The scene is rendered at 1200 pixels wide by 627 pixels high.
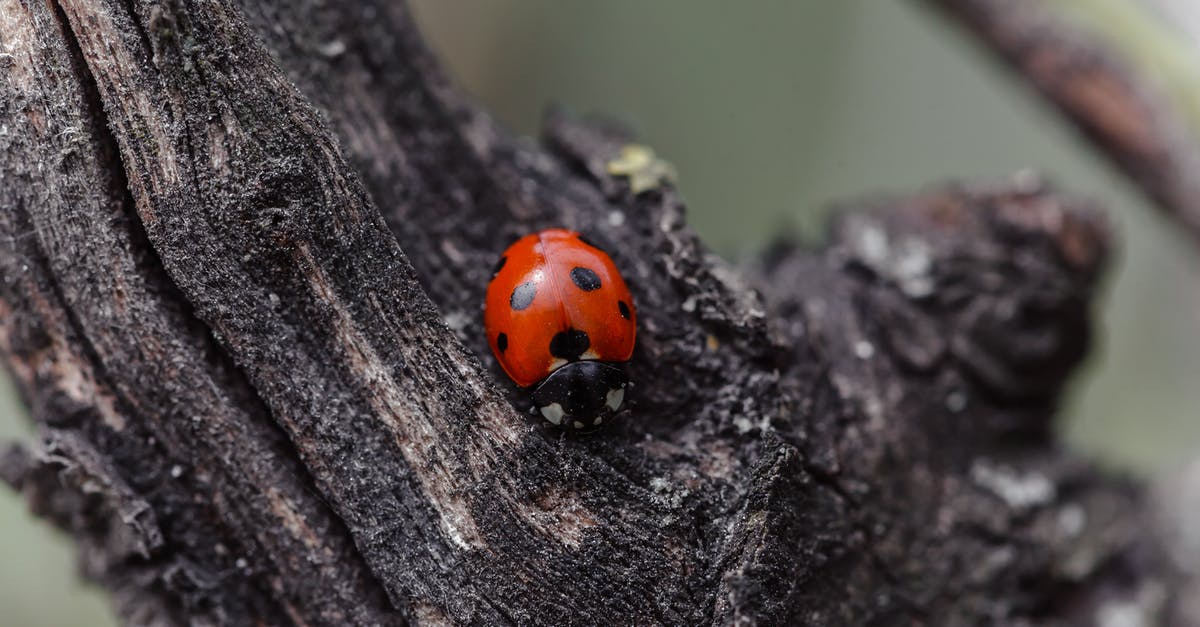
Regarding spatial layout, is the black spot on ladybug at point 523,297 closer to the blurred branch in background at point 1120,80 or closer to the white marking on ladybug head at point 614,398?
the white marking on ladybug head at point 614,398

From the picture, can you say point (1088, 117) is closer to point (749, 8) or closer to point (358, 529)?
point (358, 529)

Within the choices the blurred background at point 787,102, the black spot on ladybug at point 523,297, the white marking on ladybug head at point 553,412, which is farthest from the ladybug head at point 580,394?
the blurred background at point 787,102

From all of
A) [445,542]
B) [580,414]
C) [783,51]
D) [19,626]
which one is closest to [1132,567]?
[580,414]

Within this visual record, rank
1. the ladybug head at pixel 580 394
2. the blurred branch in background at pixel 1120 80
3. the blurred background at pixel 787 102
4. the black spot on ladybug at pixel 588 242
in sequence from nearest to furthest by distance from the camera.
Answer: the ladybug head at pixel 580 394, the black spot on ladybug at pixel 588 242, the blurred branch in background at pixel 1120 80, the blurred background at pixel 787 102

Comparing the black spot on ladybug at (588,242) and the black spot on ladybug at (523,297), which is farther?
the black spot on ladybug at (588,242)

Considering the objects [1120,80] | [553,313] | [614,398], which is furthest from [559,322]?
[1120,80]

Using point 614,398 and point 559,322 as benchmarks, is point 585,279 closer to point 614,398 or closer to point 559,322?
point 559,322

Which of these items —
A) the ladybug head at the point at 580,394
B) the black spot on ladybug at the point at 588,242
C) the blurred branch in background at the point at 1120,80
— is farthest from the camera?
the blurred branch in background at the point at 1120,80
